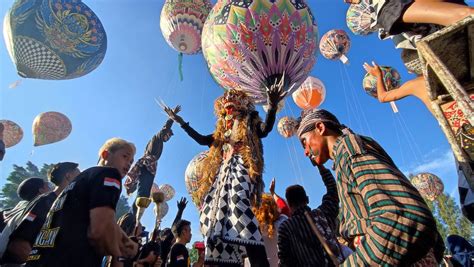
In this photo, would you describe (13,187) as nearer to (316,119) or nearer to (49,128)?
(49,128)

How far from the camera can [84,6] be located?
8.84 meters

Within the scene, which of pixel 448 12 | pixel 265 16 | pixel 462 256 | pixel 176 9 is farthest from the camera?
pixel 176 9

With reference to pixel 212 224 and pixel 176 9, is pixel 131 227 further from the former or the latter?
pixel 176 9

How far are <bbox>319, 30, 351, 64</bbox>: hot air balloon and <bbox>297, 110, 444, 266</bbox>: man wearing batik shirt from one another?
13679mm

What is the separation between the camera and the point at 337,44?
14.2 m

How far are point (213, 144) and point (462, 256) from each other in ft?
18.7

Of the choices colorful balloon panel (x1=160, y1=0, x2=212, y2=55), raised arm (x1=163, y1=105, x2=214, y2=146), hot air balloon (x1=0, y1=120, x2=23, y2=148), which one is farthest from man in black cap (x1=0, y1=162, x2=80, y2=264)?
hot air balloon (x1=0, y1=120, x2=23, y2=148)

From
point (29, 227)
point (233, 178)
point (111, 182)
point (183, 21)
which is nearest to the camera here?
point (111, 182)

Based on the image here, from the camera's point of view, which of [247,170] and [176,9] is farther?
[176,9]

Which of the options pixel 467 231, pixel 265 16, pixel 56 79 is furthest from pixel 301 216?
pixel 467 231

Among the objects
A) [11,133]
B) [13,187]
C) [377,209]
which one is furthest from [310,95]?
[13,187]

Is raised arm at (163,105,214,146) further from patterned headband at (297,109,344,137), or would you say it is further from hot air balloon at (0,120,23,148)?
hot air balloon at (0,120,23,148)

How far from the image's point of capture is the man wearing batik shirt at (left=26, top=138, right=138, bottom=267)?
214 cm

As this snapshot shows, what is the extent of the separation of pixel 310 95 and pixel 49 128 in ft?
37.4
